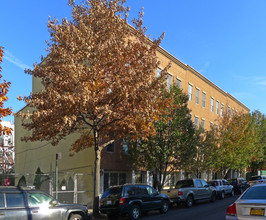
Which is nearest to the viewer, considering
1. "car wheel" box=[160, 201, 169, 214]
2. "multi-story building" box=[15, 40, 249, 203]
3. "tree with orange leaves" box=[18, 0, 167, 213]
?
"tree with orange leaves" box=[18, 0, 167, 213]

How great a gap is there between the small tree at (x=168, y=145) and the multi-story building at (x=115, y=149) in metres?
1.70

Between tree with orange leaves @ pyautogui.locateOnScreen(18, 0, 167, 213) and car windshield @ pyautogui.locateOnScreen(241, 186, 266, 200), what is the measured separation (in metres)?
6.72

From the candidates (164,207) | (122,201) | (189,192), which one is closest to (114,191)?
(122,201)

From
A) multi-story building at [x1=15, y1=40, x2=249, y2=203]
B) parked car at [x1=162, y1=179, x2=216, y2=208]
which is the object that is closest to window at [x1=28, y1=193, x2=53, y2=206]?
multi-story building at [x1=15, y1=40, x2=249, y2=203]

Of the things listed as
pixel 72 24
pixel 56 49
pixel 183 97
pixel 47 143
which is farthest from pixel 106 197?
pixel 47 143

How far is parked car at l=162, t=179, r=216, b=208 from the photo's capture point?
17.7 metres

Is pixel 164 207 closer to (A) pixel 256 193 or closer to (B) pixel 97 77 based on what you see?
(B) pixel 97 77

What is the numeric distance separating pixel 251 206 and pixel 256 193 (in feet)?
2.15

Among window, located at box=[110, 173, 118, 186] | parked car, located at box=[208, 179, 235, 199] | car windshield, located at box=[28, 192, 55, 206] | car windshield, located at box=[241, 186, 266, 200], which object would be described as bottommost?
parked car, located at box=[208, 179, 235, 199]

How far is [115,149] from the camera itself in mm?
21516

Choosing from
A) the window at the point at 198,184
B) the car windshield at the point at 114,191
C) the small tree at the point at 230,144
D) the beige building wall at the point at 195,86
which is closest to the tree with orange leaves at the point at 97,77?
the car windshield at the point at 114,191

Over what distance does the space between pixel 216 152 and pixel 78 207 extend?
20332mm

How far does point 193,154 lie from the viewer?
69.2 feet

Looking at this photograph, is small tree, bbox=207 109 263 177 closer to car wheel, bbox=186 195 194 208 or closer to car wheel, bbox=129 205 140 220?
car wheel, bbox=186 195 194 208
